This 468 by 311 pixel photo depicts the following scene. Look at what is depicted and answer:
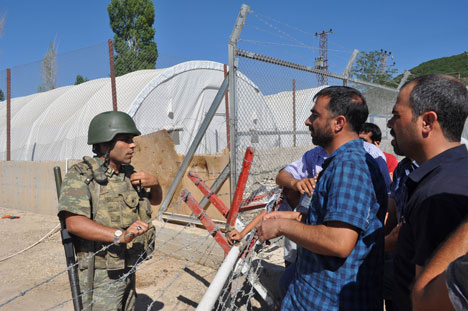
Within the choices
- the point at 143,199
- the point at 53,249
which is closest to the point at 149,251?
the point at 143,199

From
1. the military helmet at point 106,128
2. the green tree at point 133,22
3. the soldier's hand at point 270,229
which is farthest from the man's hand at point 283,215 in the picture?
the green tree at point 133,22

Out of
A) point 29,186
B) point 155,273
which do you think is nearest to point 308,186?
point 155,273

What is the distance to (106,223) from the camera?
226cm

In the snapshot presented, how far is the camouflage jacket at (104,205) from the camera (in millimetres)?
2121

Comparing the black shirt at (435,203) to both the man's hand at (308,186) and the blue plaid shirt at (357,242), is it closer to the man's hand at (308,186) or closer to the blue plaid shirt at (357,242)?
the blue plaid shirt at (357,242)

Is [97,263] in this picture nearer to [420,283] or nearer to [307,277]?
[307,277]

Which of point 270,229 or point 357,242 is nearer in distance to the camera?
point 357,242

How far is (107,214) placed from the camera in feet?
7.49

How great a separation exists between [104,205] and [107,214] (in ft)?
0.21

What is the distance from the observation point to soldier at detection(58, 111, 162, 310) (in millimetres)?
2084

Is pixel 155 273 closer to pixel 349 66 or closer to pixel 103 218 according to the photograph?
pixel 103 218

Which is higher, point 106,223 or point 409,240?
point 409,240

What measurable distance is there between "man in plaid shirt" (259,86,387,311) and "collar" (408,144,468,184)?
0.26 m

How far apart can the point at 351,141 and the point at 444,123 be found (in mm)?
464
